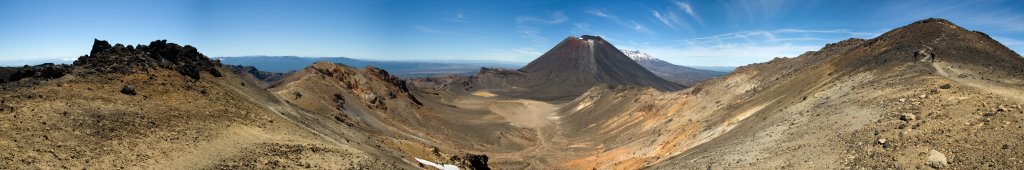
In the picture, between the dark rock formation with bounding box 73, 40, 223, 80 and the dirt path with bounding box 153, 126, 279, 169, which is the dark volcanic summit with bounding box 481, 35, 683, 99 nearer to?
the dark rock formation with bounding box 73, 40, 223, 80

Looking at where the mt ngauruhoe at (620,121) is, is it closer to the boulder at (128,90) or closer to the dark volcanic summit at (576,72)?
the boulder at (128,90)

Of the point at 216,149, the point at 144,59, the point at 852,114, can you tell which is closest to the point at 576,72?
the point at 144,59

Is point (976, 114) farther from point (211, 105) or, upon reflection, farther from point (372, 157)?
point (211, 105)

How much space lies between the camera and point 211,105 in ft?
80.1

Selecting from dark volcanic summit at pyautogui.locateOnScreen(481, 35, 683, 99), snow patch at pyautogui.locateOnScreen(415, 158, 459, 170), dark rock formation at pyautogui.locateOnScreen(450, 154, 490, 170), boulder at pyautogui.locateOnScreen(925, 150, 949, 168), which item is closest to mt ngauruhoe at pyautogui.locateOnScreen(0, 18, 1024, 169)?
boulder at pyautogui.locateOnScreen(925, 150, 949, 168)

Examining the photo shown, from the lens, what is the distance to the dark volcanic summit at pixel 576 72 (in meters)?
141

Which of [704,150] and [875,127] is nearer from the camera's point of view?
[875,127]

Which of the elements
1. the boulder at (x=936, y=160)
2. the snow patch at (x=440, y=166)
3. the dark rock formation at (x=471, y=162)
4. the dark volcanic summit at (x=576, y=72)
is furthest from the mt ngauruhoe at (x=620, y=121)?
the dark volcanic summit at (x=576, y=72)

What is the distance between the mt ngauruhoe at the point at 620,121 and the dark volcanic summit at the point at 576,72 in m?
76.5

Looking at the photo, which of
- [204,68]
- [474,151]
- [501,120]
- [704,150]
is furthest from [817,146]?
[501,120]

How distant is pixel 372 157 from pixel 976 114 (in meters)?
20.8

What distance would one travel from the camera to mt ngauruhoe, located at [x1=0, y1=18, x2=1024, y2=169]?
15367 mm

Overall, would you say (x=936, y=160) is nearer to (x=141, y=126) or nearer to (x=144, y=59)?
(x=141, y=126)

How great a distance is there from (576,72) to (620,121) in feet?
320
